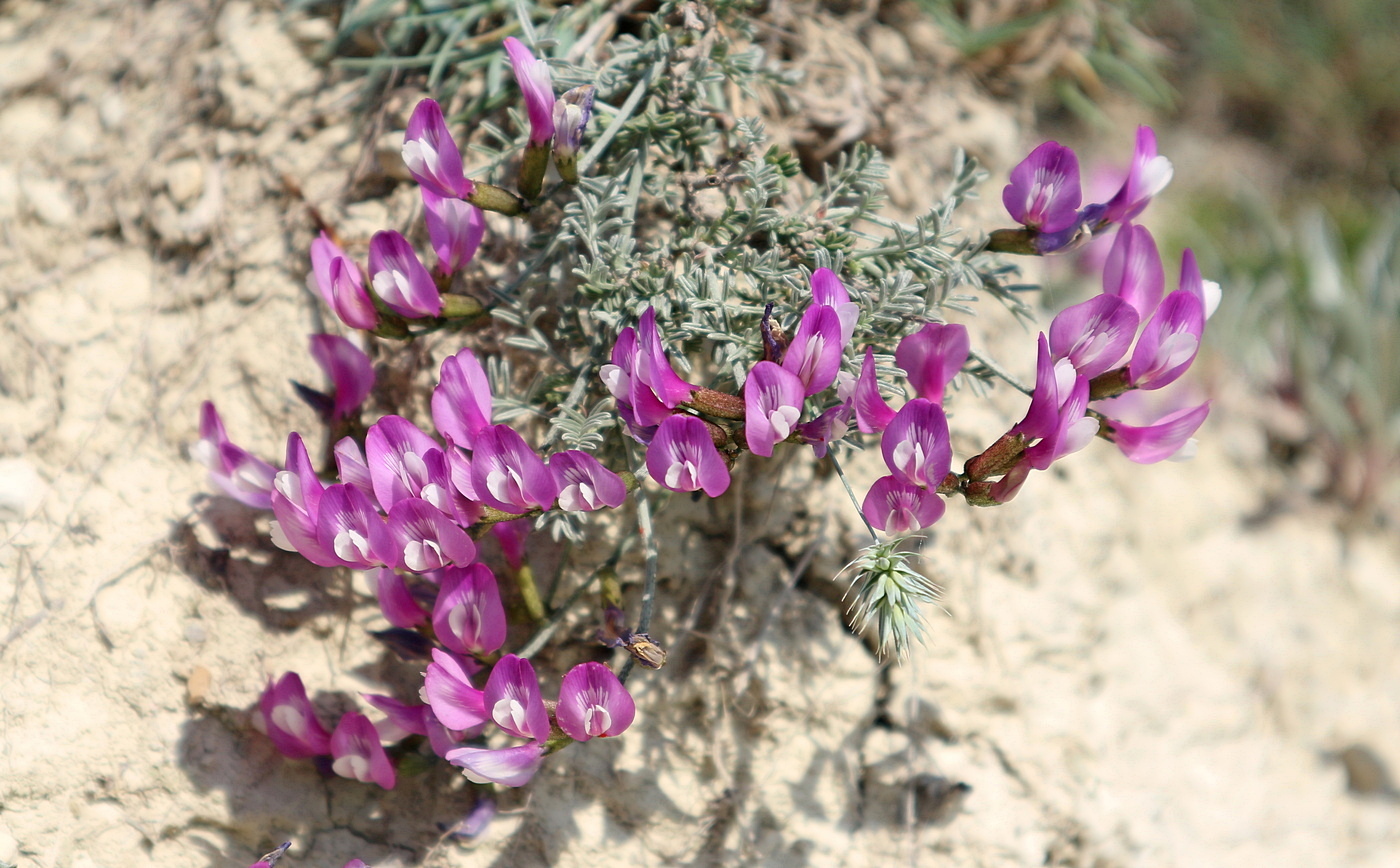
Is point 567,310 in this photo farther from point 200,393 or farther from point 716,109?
point 200,393

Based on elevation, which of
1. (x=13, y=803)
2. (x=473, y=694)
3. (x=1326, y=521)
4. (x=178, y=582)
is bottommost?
(x=1326, y=521)

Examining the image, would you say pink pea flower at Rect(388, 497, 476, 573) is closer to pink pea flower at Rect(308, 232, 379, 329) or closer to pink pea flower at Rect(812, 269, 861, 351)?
pink pea flower at Rect(308, 232, 379, 329)

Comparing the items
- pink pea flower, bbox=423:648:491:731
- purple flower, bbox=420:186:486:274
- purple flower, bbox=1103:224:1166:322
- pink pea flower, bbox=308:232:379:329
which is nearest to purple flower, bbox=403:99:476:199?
purple flower, bbox=420:186:486:274

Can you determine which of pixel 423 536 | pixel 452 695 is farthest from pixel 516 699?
pixel 423 536

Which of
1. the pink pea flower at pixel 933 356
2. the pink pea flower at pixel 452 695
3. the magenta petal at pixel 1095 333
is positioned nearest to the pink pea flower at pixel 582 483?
the pink pea flower at pixel 452 695

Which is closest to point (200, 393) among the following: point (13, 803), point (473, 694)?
point (13, 803)

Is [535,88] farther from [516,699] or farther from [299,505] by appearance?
[516,699]

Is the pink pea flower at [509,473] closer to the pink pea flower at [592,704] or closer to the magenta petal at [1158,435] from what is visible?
the pink pea flower at [592,704]
